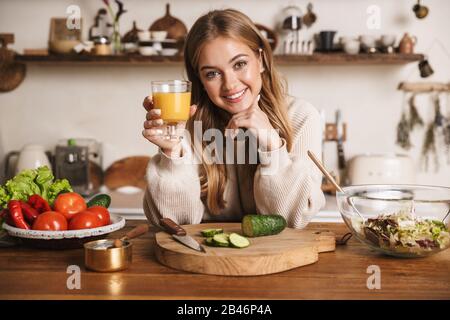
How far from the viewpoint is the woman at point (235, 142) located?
2.00 meters

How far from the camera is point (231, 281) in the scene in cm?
146

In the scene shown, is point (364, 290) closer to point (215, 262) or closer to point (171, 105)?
point (215, 262)

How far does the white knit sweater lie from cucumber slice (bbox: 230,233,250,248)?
419mm

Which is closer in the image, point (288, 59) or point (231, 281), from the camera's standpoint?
point (231, 281)

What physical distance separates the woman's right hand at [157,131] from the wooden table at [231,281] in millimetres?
441

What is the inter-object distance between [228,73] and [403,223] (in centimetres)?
87

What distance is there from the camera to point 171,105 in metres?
1.87

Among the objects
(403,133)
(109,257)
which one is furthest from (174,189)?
(403,133)

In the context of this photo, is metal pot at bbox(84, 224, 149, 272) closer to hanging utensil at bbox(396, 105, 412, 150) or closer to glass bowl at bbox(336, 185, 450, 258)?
glass bowl at bbox(336, 185, 450, 258)

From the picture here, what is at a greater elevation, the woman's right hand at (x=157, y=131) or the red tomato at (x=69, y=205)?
the woman's right hand at (x=157, y=131)

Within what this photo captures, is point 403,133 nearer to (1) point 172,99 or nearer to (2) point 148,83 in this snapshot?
(2) point 148,83

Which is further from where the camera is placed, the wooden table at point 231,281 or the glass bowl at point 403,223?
the glass bowl at point 403,223

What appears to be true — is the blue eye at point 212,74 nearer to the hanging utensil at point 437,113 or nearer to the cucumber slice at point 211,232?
the cucumber slice at point 211,232

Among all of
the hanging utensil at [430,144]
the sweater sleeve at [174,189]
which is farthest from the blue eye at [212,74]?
the hanging utensil at [430,144]
